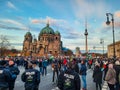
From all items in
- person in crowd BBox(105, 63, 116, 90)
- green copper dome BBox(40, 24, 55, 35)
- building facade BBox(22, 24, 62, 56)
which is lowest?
person in crowd BBox(105, 63, 116, 90)

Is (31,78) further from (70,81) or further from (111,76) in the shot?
(111,76)

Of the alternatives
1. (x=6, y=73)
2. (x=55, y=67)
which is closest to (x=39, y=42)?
(x=55, y=67)

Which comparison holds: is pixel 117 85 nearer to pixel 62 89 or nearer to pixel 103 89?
pixel 103 89

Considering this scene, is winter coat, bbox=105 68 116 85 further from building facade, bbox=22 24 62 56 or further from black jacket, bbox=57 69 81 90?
building facade, bbox=22 24 62 56

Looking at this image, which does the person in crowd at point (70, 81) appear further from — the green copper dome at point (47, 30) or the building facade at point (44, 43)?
the green copper dome at point (47, 30)

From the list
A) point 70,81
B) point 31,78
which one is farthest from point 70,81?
point 31,78

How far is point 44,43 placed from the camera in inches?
6078

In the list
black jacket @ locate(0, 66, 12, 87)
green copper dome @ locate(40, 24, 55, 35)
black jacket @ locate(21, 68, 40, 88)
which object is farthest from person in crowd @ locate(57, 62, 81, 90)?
green copper dome @ locate(40, 24, 55, 35)

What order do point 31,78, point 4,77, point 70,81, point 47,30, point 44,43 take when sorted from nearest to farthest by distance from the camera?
point 70,81, point 31,78, point 4,77, point 44,43, point 47,30

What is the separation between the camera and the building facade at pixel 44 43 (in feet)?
506

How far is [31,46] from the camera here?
159m

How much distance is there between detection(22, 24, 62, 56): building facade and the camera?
154 m

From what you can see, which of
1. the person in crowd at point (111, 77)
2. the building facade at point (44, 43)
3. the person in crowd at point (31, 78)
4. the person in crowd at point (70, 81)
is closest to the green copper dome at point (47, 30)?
the building facade at point (44, 43)

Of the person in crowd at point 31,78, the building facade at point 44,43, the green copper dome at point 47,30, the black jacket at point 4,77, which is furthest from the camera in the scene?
the green copper dome at point 47,30
